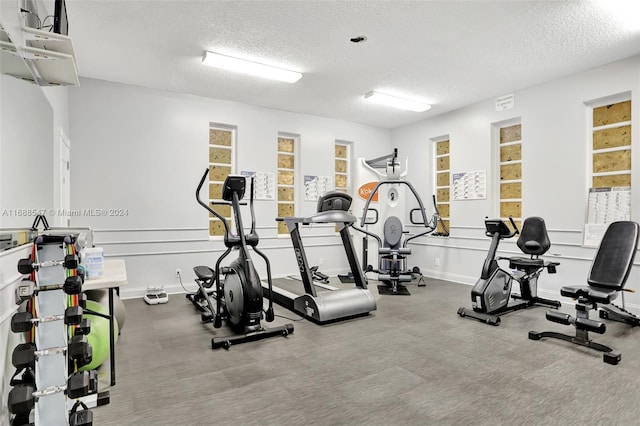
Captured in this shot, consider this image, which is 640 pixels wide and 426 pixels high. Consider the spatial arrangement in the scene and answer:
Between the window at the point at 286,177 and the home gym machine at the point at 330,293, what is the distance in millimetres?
2481

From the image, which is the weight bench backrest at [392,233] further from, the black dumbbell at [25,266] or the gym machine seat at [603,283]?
the black dumbbell at [25,266]

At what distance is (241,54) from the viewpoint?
4062 millimetres

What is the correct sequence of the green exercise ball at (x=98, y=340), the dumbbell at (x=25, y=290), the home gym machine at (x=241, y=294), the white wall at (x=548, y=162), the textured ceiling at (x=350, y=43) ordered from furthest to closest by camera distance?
the white wall at (x=548, y=162) < the home gym machine at (x=241, y=294) < the textured ceiling at (x=350, y=43) < the green exercise ball at (x=98, y=340) < the dumbbell at (x=25, y=290)

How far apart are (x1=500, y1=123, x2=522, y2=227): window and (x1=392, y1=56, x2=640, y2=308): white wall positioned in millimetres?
124

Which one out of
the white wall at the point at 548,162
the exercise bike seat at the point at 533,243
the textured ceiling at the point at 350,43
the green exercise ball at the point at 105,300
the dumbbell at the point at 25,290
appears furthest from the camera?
the white wall at the point at 548,162

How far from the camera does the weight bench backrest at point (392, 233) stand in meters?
5.84

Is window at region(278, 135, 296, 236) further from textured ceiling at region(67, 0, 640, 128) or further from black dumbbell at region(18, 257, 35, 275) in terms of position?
black dumbbell at region(18, 257, 35, 275)

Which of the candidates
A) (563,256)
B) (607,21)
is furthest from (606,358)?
(607,21)

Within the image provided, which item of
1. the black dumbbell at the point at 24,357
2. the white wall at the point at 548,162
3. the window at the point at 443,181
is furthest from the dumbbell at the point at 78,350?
the window at the point at 443,181

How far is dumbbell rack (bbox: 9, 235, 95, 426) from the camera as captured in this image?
1631 millimetres

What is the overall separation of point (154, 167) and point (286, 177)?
7.59 feet

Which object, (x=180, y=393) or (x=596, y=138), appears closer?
(x=180, y=393)

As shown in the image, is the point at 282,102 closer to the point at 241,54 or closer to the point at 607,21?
the point at 241,54

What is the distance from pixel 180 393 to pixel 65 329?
96 cm
